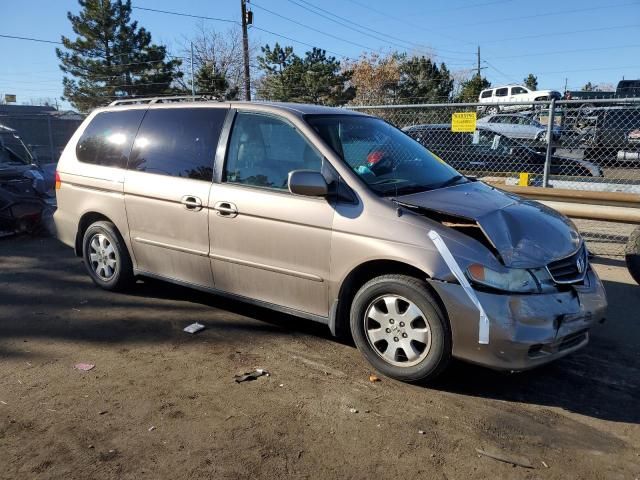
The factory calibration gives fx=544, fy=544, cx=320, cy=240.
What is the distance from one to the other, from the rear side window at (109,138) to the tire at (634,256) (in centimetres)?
527

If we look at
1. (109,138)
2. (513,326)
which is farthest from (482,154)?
(513,326)

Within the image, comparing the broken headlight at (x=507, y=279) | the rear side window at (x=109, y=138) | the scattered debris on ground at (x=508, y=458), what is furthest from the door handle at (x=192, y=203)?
the scattered debris on ground at (x=508, y=458)

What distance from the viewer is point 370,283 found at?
369cm

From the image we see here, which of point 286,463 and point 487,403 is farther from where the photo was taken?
point 487,403

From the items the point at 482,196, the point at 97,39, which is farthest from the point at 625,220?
the point at 97,39

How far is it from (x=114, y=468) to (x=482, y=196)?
A: 3024mm

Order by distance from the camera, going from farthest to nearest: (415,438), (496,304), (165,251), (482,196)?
(165,251), (482,196), (496,304), (415,438)

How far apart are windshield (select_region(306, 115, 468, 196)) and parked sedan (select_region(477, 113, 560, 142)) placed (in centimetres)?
551

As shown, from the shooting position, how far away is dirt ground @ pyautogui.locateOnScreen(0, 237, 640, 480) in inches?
109

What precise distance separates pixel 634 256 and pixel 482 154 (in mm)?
4397

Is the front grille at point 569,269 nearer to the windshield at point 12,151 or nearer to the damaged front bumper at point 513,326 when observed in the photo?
the damaged front bumper at point 513,326

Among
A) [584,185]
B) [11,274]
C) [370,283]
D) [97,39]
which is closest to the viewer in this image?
[370,283]

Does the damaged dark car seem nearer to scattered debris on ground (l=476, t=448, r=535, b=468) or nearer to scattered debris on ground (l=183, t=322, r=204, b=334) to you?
Answer: scattered debris on ground (l=183, t=322, r=204, b=334)

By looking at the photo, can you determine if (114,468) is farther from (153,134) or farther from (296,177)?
(153,134)
